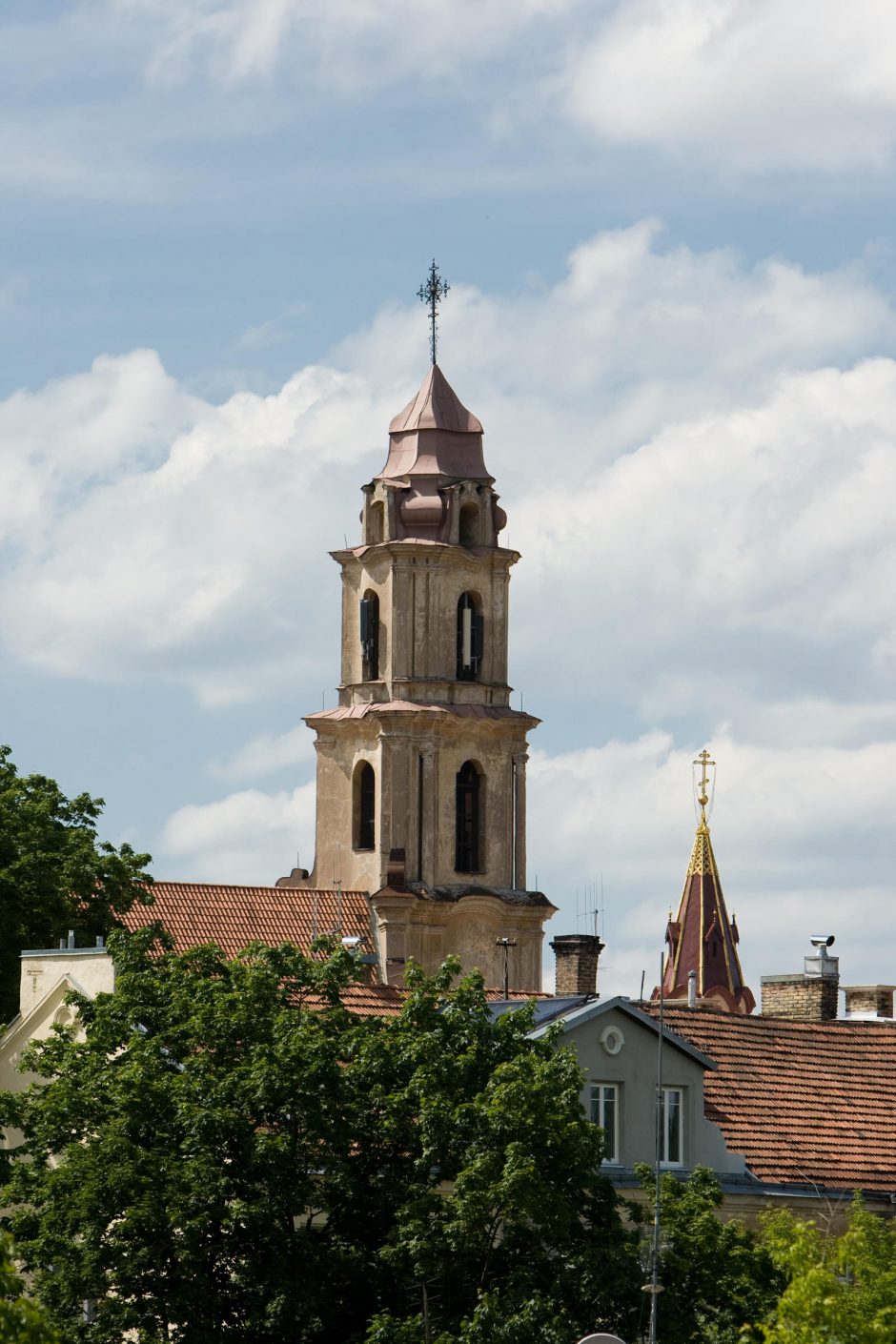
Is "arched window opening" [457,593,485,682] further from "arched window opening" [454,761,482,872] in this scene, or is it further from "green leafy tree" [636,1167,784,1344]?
"green leafy tree" [636,1167,784,1344]

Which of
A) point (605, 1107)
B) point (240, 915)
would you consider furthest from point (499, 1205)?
point (240, 915)

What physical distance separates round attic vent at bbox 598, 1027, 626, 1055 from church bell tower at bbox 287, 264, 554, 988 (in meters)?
45.2

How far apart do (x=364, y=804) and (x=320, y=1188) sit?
55357 millimetres

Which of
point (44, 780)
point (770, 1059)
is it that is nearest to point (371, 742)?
point (44, 780)

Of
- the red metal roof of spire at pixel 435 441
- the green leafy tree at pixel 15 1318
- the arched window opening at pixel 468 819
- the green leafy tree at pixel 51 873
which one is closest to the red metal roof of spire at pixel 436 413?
the red metal roof of spire at pixel 435 441

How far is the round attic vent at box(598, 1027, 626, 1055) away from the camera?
49656mm

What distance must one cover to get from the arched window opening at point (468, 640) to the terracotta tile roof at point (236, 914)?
34.3 ft

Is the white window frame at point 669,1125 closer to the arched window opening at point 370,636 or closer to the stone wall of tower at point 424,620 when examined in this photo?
the stone wall of tower at point 424,620

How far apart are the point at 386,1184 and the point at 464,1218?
1.76 metres

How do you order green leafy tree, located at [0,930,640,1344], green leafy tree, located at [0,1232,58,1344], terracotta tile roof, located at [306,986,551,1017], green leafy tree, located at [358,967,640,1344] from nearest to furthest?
1. green leafy tree, located at [0,1232,58,1344]
2. green leafy tree, located at [358,967,640,1344]
3. green leafy tree, located at [0,930,640,1344]
4. terracotta tile roof, located at [306,986,551,1017]

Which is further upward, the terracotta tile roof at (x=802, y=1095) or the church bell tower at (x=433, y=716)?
the church bell tower at (x=433, y=716)

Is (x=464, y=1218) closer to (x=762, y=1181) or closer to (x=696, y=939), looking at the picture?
(x=762, y=1181)

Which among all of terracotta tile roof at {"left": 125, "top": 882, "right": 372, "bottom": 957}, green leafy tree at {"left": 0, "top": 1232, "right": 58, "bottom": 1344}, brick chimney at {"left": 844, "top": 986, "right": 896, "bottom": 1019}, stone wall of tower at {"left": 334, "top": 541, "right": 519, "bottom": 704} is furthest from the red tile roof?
green leafy tree at {"left": 0, "top": 1232, "right": 58, "bottom": 1344}

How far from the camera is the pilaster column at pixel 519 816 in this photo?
323 ft
